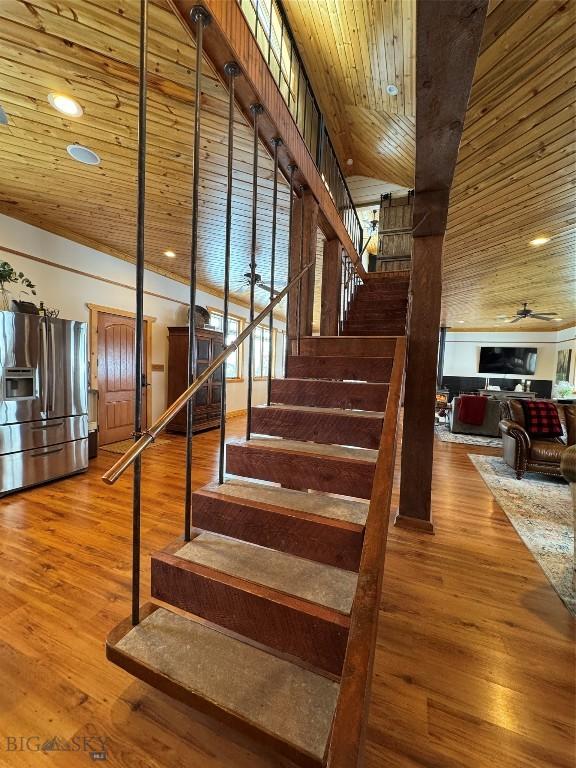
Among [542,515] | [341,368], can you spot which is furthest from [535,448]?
[341,368]

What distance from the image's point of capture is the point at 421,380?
2.59 metres

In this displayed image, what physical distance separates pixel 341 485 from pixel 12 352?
130 inches

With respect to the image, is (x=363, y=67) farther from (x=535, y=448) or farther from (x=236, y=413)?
(x=236, y=413)

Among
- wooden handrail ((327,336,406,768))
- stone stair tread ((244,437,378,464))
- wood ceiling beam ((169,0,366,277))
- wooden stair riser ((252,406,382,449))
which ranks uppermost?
wood ceiling beam ((169,0,366,277))

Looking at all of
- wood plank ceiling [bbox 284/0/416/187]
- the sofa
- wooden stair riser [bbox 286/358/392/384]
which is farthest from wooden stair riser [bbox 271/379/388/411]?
the sofa

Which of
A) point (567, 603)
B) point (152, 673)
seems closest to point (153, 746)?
point (152, 673)

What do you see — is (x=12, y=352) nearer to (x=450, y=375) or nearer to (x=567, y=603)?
(x=567, y=603)

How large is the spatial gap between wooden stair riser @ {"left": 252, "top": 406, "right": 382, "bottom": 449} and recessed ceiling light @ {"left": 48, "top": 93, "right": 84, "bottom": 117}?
7.66ft

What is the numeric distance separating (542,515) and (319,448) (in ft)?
8.58

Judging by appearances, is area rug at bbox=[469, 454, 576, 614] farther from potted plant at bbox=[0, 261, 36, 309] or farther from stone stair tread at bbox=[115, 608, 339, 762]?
potted plant at bbox=[0, 261, 36, 309]

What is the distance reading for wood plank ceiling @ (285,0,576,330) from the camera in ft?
6.31

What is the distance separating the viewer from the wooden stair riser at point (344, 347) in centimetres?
251

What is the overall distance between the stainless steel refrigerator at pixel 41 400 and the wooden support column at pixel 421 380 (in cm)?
350

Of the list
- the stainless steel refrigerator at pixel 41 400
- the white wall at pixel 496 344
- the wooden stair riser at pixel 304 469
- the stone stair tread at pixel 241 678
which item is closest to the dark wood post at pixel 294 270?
the wooden stair riser at pixel 304 469
